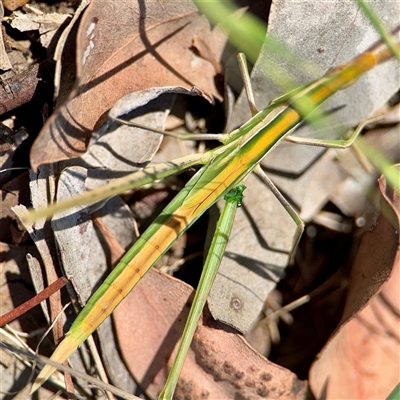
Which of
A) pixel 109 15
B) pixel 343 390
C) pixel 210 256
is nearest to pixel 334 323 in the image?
pixel 343 390

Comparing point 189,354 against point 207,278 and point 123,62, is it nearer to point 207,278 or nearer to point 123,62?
point 207,278

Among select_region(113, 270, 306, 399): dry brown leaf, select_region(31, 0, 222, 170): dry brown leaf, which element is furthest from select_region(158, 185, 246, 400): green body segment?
select_region(31, 0, 222, 170): dry brown leaf

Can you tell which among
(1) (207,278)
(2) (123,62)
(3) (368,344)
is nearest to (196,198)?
(1) (207,278)

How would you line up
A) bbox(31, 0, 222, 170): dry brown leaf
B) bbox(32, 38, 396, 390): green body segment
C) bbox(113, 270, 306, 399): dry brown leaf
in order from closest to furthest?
bbox(32, 38, 396, 390): green body segment → bbox(31, 0, 222, 170): dry brown leaf → bbox(113, 270, 306, 399): dry brown leaf

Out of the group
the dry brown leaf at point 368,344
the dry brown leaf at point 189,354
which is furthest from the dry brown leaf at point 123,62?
the dry brown leaf at point 368,344

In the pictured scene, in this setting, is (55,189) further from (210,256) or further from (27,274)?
(210,256)

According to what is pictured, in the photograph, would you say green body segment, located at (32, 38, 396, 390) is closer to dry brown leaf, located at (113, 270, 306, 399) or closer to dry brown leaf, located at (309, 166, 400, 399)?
dry brown leaf, located at (113, 270, 306, 399)
